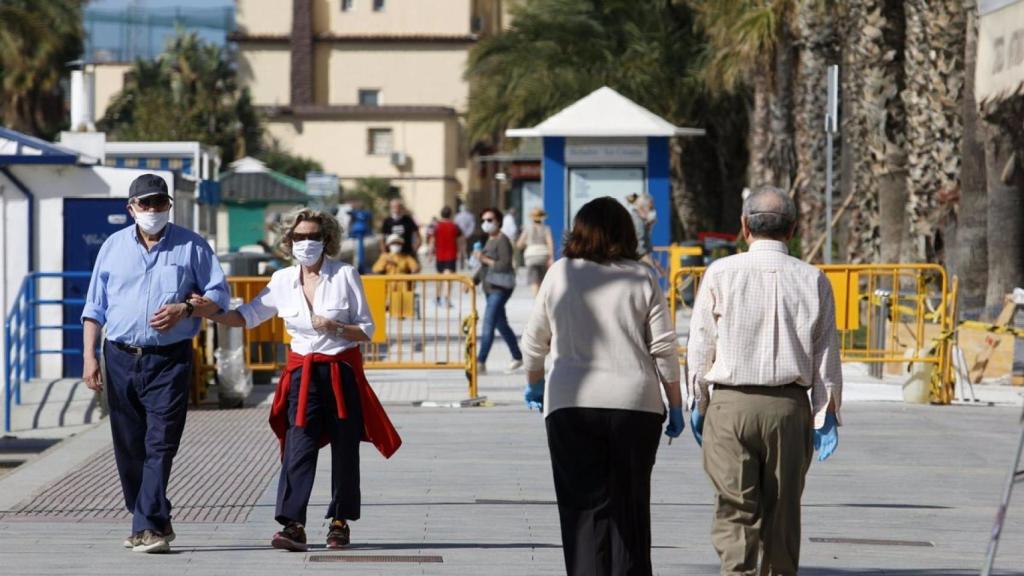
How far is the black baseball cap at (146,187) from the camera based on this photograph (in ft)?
26.3

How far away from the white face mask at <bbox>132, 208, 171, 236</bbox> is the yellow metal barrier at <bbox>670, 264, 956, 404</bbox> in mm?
7673

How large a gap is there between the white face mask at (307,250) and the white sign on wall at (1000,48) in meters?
3.35

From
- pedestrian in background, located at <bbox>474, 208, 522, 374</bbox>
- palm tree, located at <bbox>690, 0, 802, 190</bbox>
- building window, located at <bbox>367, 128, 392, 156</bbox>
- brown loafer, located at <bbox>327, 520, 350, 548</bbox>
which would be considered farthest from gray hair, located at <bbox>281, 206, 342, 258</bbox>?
building window, located at <bbox>367, 128, 392, 156</bbox>

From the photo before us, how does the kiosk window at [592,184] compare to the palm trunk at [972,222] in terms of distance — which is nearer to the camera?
the palm trunk at [972,222]

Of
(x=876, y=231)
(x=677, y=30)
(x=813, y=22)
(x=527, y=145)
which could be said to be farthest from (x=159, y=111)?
(x=876, y=231)

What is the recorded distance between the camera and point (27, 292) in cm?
1583

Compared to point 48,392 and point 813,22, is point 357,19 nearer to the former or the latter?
point 813,22

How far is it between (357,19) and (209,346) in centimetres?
6830

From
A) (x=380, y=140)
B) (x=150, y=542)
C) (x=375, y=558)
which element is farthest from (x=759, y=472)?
(x=380, y=140)

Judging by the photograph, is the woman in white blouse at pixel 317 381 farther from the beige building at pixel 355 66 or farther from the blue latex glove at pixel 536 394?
the beige building at pixel 355 66

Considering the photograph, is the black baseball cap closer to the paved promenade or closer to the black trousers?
the paved promenade

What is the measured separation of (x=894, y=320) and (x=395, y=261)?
11.2 metres

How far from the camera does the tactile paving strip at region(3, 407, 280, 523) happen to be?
9.23 m

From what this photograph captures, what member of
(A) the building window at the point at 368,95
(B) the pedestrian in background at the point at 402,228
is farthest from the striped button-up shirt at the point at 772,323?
(A) the building window at the point at 368,95
